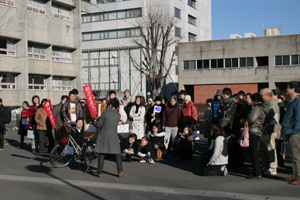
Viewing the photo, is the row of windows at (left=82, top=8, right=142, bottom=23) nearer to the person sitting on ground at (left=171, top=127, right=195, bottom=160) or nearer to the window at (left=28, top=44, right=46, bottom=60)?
the window at (left=28, top=44, right=46, bottom=60)

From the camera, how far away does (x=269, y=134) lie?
7758 millimetres

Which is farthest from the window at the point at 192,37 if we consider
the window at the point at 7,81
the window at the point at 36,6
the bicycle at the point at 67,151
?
the bicycle at the point at 67,151

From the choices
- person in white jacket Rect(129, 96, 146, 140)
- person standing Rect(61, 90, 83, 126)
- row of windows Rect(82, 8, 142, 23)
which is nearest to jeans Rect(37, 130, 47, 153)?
person standing Rect(61, 90, 83, 126)

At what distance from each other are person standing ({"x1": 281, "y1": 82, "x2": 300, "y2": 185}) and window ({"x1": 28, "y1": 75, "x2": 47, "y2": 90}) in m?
31.7

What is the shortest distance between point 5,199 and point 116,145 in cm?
260

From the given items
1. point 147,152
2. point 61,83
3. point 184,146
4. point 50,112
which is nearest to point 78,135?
point 50,112

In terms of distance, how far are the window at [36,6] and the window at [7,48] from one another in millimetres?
4196

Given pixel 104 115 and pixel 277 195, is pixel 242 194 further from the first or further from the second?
pixel 104 115

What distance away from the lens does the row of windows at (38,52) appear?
32.4 meters

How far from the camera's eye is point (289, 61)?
133ft

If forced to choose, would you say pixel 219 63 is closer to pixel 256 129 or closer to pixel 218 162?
pixel 218 162

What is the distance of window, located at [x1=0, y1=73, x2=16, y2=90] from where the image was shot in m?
32.4

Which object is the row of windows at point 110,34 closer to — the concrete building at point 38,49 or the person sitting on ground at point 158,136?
the concrete building at point 38,49

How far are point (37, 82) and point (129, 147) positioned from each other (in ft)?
92.9
